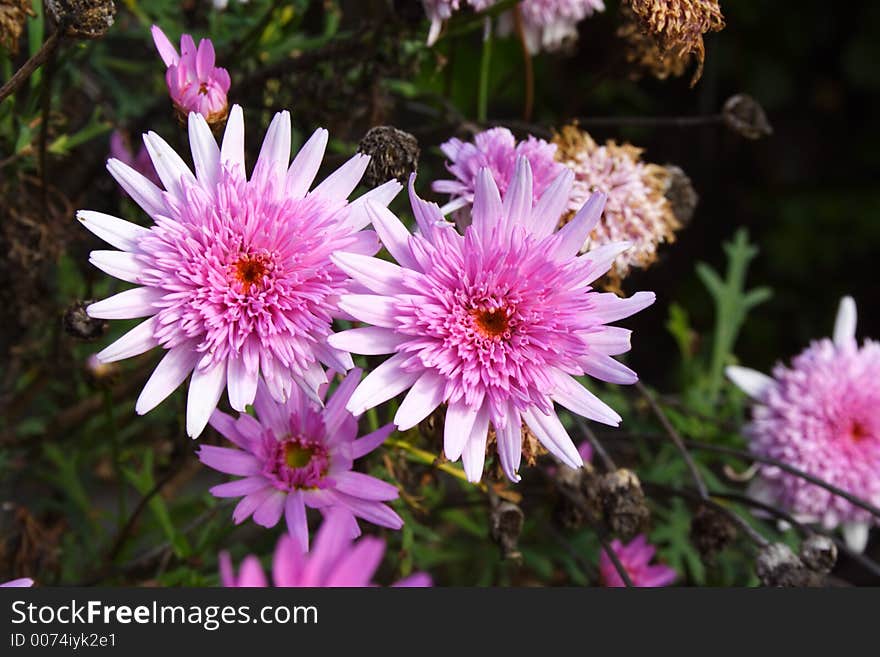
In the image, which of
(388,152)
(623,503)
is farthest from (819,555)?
(388,152)

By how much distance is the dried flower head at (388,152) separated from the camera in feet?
1.84

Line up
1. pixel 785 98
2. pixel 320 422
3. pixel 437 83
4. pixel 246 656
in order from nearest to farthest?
1. pixel 246 656
2. pixel 320 422
3. pixel 437 83
4. pixel 785 98

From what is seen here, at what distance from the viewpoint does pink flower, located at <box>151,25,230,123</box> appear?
1.86ft

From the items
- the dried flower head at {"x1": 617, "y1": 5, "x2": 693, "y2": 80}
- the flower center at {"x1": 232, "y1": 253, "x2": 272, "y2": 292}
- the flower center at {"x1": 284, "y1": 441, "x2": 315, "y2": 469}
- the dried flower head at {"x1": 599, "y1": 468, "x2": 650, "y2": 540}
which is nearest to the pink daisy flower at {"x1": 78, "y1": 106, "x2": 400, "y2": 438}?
the flower center at {"x1": 232, "y1": 253, "x2": 272, "y2": 292}

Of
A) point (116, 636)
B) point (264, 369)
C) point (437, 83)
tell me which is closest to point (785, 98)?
point (437, 83)

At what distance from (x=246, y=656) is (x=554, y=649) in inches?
6.6

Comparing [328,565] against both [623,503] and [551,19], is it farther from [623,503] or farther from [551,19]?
[551,19]

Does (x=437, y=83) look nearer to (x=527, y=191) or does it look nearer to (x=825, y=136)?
(x=527, y=191)

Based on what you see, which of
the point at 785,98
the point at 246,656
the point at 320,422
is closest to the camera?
the point at 246,656

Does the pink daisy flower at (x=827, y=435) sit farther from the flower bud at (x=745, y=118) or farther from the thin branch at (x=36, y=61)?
the thin branch at (x=36, y=61)

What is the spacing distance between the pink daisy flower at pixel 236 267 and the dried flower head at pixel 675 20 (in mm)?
189

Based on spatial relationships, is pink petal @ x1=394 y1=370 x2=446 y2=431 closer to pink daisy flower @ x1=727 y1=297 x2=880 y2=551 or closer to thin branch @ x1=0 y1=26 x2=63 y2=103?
thin branch @ x1=0 y1=26 x2=63 y2=103

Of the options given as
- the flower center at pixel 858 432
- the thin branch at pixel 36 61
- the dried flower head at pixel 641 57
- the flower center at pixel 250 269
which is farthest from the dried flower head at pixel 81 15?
the flower center at pixel 858 432

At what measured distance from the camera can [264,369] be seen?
0.53 meters
